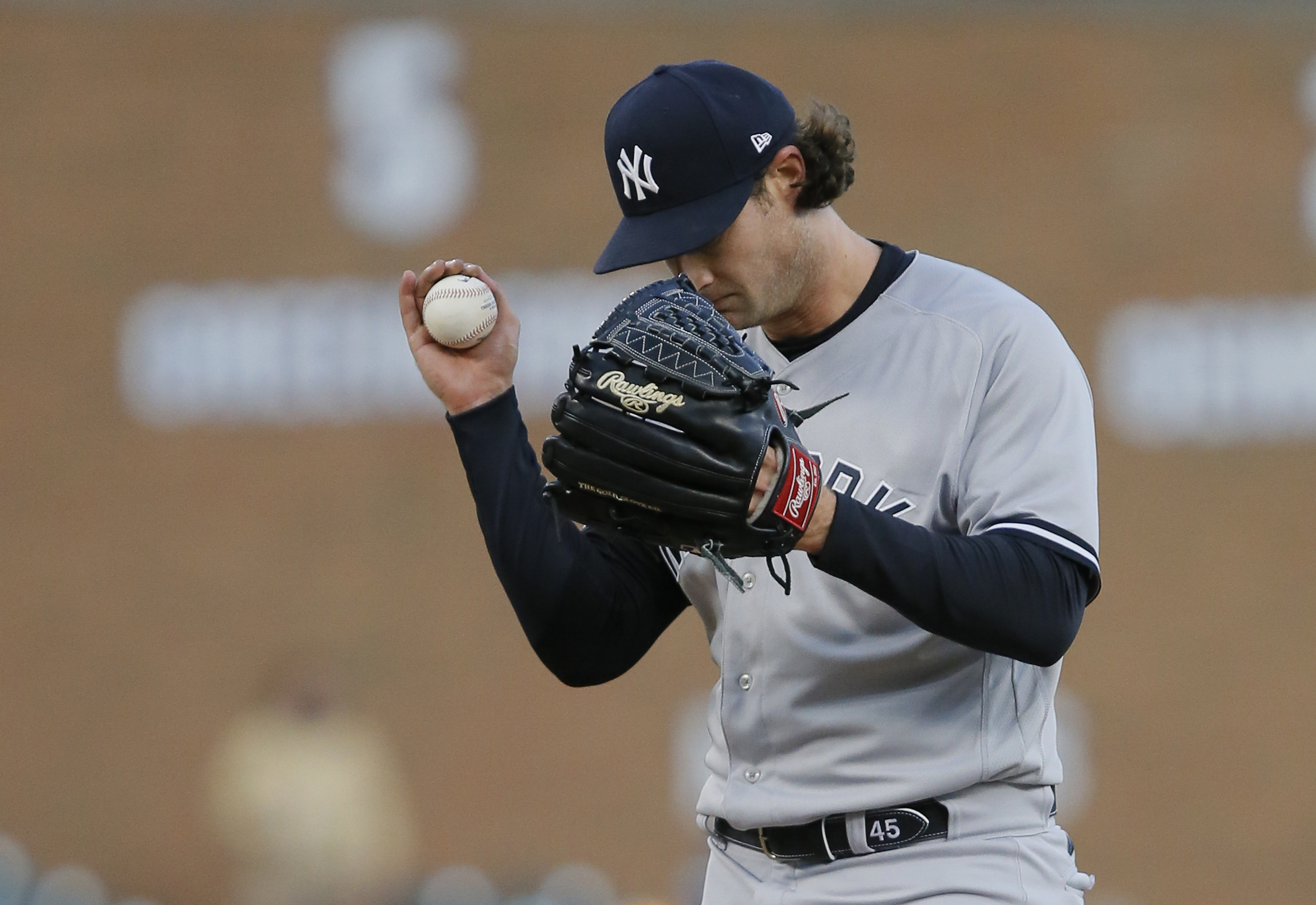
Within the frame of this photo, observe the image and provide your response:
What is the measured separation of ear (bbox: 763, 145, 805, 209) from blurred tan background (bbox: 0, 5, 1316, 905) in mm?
5388

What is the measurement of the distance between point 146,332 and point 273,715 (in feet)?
6.33

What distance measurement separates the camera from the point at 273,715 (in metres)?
7.52

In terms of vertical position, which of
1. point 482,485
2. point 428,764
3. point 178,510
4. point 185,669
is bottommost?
point 428,764

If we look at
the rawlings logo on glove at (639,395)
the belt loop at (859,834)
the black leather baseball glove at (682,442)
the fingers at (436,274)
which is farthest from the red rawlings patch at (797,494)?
the fingers at (436,274)

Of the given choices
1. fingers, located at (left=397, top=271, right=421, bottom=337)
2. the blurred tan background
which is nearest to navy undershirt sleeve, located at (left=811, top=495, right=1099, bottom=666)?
fingers, located at (left=397, top=271, right=421, bottom=337)

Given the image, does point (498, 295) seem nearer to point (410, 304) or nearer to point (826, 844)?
point (410, 304)

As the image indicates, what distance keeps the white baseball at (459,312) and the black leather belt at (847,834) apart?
2.67ft

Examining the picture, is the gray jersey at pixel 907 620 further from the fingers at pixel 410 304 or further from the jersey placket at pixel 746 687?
the fingers at pixel 410 304

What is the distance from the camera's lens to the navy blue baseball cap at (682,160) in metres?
2.28

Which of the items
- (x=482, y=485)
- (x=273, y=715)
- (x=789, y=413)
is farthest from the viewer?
(x=273, y=715)

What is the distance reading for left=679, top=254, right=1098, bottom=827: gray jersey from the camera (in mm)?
2141

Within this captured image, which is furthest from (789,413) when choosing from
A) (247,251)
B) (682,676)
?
(247,251)

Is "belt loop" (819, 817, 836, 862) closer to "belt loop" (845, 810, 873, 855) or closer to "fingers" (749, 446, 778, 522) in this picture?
"belt loop" (845, 810, 873, 855)

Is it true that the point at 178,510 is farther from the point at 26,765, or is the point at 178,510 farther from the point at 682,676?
the point at 682,676
